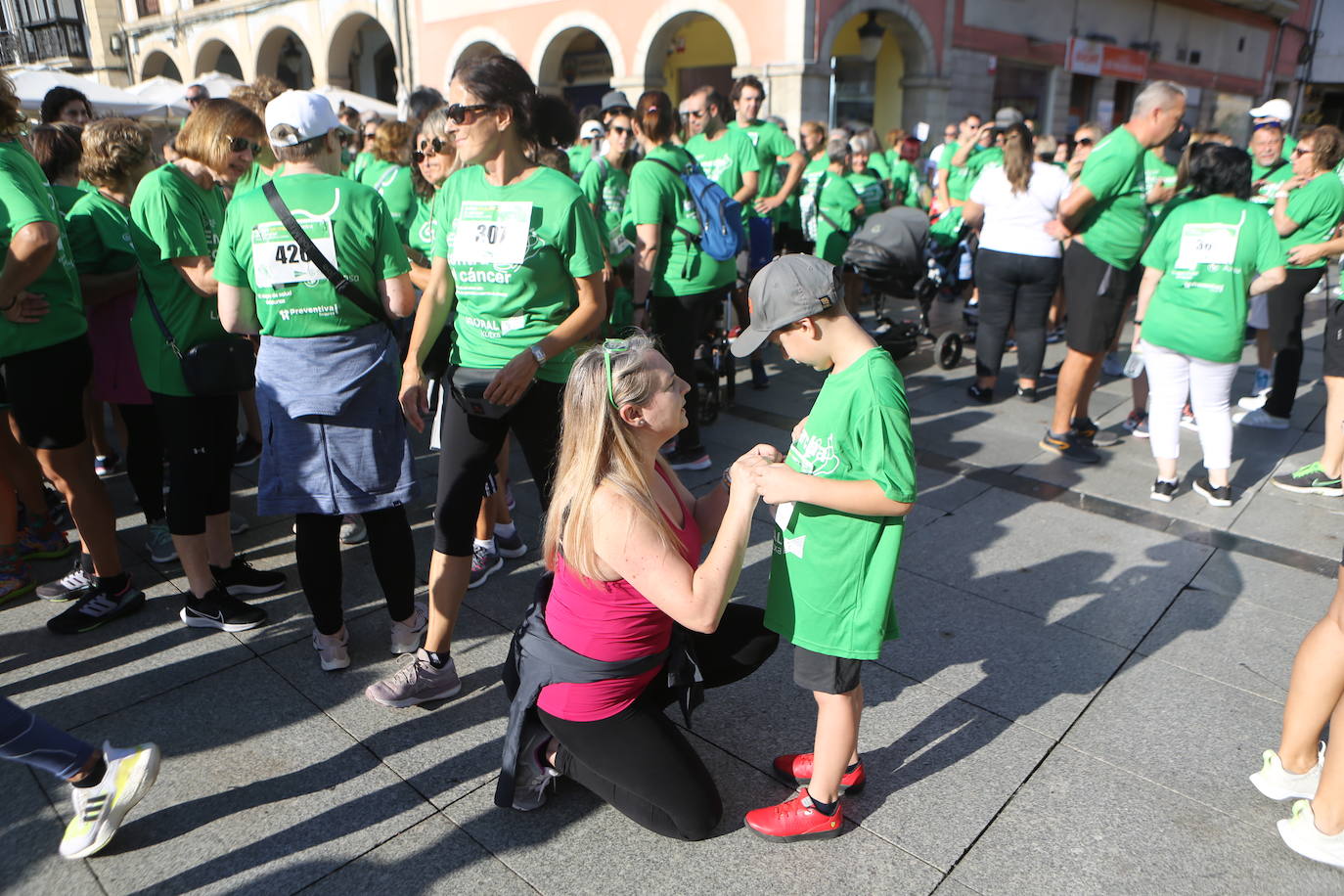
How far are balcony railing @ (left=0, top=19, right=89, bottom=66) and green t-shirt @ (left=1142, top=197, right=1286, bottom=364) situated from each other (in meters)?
35.1

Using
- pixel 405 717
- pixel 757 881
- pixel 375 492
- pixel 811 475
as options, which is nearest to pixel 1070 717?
pixel 757 881

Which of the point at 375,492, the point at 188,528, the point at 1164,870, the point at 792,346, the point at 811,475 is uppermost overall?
the point at 792,346

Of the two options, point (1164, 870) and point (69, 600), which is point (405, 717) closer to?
point (69, 600)

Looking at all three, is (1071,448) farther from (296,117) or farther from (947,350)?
(296,117)

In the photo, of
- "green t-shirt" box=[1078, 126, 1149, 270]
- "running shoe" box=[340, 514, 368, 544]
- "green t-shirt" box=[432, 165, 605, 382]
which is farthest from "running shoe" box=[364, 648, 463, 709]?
"green t-shirt" box=[1078, 126, 1149, 270]

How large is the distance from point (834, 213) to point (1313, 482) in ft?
14.0

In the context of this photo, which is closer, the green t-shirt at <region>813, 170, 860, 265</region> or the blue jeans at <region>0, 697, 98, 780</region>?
the blue jeans at <region>0, 697, 98, 780</region>

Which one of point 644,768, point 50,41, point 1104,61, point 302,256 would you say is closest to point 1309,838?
point 644,768

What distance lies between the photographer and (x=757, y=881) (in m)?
2.18

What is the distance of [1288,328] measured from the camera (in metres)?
5.69

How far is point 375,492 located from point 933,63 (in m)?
17.3

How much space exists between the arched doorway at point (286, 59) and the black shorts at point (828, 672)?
83.8 ft

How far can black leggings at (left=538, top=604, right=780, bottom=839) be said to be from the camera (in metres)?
2.21

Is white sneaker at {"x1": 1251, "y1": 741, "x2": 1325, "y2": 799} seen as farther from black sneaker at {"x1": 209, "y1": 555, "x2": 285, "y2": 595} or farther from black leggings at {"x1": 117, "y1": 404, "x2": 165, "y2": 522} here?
black leggings at {"x1": 117, "y1": 404, "x2": 165, "y2": 522}
